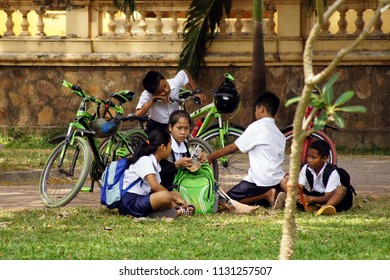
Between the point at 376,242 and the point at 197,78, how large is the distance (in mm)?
9721

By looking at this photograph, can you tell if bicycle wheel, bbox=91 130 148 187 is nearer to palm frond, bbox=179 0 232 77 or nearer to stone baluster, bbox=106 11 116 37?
palm frond, bbox=179 0 232 77

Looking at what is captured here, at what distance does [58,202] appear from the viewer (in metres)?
10.3

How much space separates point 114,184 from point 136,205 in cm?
30

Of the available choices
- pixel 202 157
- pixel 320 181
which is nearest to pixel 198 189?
pixel 202 157

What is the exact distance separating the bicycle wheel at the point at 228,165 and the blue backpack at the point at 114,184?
2.04 meters

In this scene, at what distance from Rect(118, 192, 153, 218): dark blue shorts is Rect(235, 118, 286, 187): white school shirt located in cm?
127

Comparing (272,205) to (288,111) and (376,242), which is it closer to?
(376,242)

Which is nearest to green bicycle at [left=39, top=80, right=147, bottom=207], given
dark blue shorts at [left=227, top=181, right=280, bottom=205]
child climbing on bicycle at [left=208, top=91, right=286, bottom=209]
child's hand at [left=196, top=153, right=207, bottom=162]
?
child's hand at [left=196, top=153, right=207, bottom=162]

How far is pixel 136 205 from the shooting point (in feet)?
31.2

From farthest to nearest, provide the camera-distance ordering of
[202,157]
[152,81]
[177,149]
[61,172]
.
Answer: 1. [152,81]
2. [61,172]
3. [177,149]
4. [202,157]

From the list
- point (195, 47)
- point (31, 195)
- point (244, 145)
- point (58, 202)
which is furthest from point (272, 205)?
point (195, 47)

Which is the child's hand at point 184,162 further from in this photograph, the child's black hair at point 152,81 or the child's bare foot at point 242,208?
the child's black hair at point 152,81

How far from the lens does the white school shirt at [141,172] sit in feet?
31.1

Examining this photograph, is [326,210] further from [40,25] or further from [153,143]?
[40,25]
